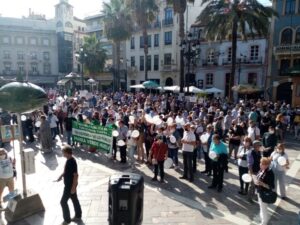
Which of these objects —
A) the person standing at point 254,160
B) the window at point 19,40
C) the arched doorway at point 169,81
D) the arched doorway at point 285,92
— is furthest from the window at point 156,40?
the person standing at point 254,160

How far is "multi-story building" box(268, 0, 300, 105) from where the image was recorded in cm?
2677

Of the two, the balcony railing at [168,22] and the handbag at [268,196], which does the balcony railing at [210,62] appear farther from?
the handbag at [268,196]

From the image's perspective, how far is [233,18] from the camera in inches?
791

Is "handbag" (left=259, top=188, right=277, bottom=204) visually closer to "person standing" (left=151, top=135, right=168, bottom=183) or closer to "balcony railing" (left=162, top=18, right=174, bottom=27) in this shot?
"person standing" (left=151, top=135, right=168, bottom=183)

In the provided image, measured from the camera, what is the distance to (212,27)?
2186 centimetres

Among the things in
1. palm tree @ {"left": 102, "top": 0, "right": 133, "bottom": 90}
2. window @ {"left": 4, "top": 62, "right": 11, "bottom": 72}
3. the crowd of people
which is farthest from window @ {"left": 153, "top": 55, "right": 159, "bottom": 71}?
window @ {"left": 4, "top": 62, "right": 11, "bottom": 72}

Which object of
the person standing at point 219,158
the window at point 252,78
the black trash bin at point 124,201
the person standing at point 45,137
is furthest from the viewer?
the window at point 252,78

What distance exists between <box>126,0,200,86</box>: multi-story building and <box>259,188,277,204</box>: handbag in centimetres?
3159

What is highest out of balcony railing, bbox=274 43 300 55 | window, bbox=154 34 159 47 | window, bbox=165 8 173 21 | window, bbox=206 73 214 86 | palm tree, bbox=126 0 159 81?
window, bbox=165 8 173 21

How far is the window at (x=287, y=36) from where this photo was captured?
2731cm

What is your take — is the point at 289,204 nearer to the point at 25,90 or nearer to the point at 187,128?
the point at 187,128

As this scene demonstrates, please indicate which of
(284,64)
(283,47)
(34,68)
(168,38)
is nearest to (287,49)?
(283,47)

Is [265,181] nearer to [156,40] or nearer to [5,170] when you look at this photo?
[5,170]

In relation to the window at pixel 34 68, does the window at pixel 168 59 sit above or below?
above
